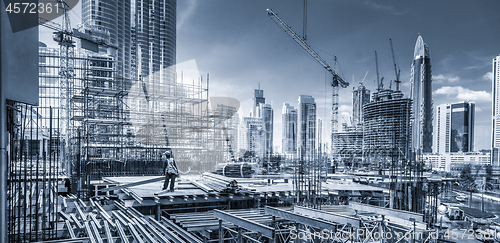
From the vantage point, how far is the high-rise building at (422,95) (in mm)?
89875

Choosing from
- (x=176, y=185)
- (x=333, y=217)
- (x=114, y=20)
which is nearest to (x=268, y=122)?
(x=114, y=20)

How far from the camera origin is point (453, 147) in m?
92.1

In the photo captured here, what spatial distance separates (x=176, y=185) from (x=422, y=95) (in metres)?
97.0

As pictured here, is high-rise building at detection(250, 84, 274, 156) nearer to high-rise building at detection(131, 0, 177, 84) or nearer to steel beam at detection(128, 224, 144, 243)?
high-rise building at detection(131, 0, 177, 84)

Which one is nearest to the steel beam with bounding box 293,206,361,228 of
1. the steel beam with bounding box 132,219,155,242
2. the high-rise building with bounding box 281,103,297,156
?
the steel beam with bounding box 132,219,155,242

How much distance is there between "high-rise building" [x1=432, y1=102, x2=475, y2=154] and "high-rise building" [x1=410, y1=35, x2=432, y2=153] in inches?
217

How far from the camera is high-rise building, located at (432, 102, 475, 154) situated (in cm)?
8900

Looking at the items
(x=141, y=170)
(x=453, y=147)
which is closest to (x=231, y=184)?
(x=141, y=170)

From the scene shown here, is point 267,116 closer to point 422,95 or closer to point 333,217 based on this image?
point 422,95

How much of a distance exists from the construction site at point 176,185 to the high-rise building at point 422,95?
208 feet

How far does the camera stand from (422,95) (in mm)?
91875

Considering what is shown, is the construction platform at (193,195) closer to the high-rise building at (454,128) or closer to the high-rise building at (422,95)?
the high-rise building at (422,95)

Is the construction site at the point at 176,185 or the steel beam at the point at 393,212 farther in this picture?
the steel beam at the point at 393,212

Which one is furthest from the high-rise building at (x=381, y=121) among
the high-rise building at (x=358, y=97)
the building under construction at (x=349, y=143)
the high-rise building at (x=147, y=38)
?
the high-rise building at (x=147, y=38)
